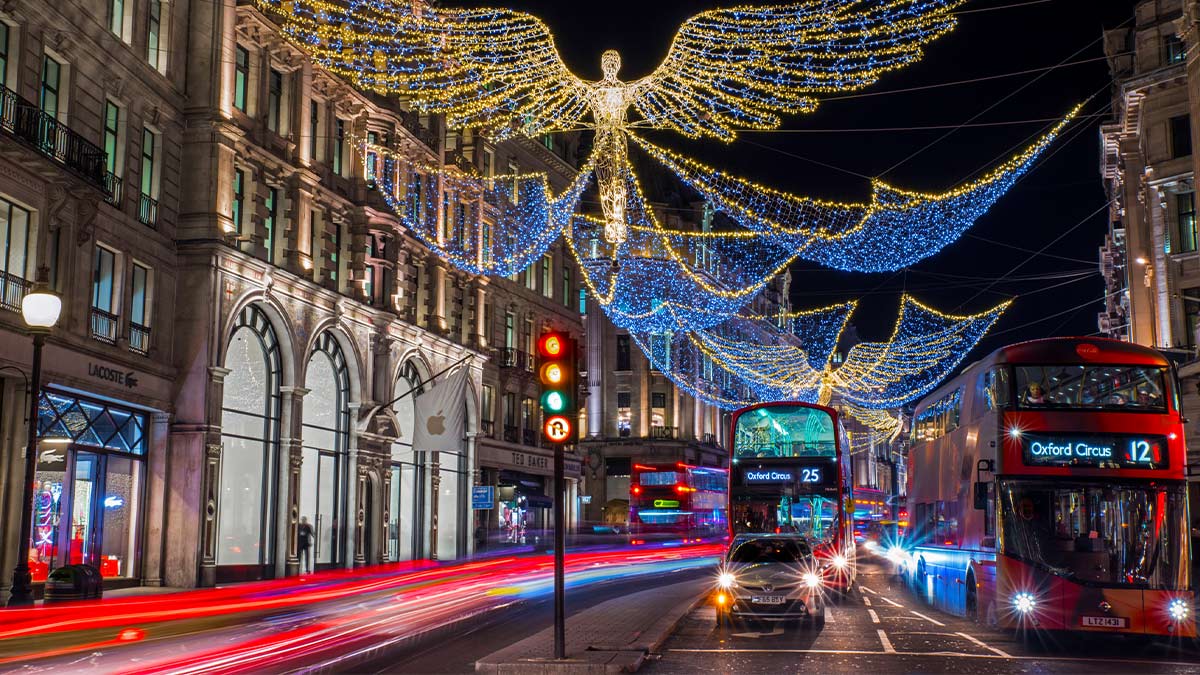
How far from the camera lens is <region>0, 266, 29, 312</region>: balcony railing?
23.2 meters

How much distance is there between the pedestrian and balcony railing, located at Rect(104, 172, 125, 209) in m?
11.2

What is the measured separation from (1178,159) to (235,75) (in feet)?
96.5

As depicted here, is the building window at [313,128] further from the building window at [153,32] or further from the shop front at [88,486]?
the shop front at [88,486]

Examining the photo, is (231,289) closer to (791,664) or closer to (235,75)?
(235,75)

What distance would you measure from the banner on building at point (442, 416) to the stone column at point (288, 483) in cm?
588

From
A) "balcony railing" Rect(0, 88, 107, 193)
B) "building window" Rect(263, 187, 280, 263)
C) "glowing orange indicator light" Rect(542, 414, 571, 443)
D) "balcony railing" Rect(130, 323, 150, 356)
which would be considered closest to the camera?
"glowing orange indicator light" Rect(542, 414, 571, 443)

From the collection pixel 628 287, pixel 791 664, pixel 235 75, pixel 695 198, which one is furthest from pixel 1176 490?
pixel 695 198

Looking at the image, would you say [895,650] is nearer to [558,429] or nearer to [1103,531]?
[1103,531]

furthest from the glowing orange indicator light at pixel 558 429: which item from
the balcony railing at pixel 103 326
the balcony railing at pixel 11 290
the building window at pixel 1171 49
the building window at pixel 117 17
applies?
the building window at pixel 1171 49

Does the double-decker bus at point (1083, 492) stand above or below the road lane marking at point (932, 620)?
above

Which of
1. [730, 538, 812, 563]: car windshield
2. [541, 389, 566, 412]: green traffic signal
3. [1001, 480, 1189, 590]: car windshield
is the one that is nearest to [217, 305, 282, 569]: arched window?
[730, 538, 812, 563]: car windshield

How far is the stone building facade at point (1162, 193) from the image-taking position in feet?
127

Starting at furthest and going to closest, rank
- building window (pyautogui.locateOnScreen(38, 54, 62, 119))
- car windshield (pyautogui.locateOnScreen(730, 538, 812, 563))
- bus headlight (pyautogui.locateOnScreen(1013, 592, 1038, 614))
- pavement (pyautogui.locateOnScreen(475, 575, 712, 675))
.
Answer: building window (pyautogui.locateOnScreen(38, 54, 62, 119)) < car windshield (pyautogui.locateOnScreen(730, 538, 812, 563)) < bus headlight (pyautogui.locateOnScreen(1013, 592, 1038, 614)) < pavement (pyautogui.locateOnScreen(475, 575, 712, 675))

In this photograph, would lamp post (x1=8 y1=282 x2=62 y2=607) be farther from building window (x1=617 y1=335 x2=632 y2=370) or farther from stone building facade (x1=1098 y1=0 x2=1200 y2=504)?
building window (x1=617 y1=335 x2=632 y2=370)
